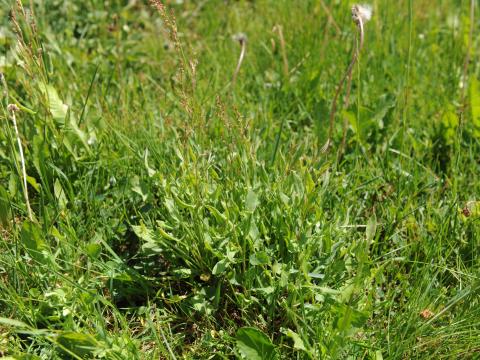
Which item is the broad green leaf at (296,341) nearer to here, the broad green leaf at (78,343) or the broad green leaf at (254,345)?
the broad green leaf at (254,345)

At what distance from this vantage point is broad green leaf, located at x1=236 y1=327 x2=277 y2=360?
1.58 meters

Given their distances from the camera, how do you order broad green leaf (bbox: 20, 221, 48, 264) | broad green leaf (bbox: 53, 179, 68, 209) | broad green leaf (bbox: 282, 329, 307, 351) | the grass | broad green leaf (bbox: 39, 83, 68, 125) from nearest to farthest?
broad green leaf (bbox: 282, 329, 307, 351)
the grass
broad green leaf (bbox: 20, 221, 48, 264)
broad green leaf (bbox: 53, 179, 68, 209)
broad green leaf (bbox: 39, 83, 68, 125)

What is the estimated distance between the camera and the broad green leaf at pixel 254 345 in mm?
1581

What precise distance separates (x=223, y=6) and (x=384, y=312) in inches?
92.9

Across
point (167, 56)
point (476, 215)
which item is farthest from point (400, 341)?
point (167, 56)

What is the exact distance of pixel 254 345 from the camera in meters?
1.59

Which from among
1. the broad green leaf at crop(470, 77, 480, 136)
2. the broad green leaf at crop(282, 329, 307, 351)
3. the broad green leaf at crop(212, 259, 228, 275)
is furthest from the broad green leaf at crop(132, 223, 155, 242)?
the broad green leaf at crop(470, 77, 480, 136)

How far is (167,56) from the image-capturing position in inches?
120

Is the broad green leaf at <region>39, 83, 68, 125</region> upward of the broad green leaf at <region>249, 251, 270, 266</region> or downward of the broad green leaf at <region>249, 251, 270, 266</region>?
upward

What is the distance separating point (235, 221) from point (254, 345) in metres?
0.36

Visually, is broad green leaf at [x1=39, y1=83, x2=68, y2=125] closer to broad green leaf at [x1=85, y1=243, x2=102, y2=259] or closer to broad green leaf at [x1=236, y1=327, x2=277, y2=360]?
broad green leaf at [x1=85, y1=243, x2=102, y2=259]

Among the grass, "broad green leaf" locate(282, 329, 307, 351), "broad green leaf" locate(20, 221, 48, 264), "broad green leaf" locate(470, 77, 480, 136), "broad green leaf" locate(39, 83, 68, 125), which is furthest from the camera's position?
"broad green leaf" locate(470, 77, 480, 136)

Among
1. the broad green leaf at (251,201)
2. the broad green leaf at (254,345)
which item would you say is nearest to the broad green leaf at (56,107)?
the broad green leaf at (251,201)

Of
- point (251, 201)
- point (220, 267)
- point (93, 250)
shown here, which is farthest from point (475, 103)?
point (93, 250)
